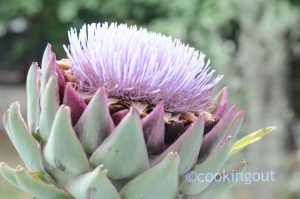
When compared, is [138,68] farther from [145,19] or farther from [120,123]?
[145,19]

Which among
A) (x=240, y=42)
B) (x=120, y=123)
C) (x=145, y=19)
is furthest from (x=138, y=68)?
(x=145, y=19)

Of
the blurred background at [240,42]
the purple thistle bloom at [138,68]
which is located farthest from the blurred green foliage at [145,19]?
the purple thistle bloom at [138,68]

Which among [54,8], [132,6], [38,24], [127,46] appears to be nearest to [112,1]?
[132,6]

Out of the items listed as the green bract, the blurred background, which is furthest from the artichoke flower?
the blurred background

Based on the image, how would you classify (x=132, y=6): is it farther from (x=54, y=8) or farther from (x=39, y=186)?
(x=39, y=186)

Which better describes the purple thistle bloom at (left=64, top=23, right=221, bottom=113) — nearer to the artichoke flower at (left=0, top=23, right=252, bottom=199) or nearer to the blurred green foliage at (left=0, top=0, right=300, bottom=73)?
the artichoke flower at (left=0, top=23, right=252, bottom=199)

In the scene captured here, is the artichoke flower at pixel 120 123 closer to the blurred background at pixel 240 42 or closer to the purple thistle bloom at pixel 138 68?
the purple thistle bloom at pixel 138 68

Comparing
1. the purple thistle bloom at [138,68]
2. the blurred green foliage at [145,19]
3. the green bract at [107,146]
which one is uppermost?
the blurred green foliage at [145,19]
